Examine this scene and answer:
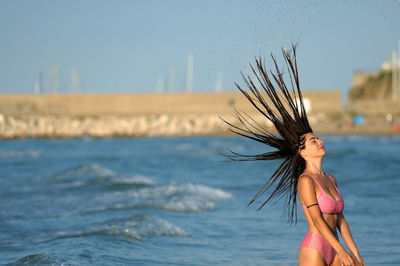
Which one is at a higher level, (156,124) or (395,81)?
(395,81)

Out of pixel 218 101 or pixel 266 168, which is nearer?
pixel 266 168

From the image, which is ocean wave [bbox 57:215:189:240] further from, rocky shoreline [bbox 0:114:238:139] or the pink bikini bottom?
rocky shoreline [bbox 0:114:238:139]

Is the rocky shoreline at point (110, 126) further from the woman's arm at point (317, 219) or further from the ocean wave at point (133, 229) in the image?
the woman's arm at point (317, 219)

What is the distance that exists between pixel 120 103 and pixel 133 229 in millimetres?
51030

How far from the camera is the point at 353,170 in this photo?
70.7ft

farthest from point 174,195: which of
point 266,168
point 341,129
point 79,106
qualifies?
point 79,106

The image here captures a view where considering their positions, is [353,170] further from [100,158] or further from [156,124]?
[156,124]

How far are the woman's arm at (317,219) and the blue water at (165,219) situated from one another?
6.27 ft

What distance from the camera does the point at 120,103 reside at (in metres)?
60.5

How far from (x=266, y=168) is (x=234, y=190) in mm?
6414

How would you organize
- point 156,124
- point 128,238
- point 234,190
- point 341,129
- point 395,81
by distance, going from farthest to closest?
point 395,81 → point 156,124 → point 341,129 → point 234,190 → point 128,238

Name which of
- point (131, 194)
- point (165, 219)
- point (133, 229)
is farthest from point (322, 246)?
point (131, 194)

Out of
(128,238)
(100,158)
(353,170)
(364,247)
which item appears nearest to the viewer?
(364,247)

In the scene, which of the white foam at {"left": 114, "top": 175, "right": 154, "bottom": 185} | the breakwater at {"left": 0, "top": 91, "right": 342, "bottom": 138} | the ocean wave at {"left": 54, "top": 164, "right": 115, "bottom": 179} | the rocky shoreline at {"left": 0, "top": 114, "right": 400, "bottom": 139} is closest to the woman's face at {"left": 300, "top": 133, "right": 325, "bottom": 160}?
the white foam at {"left": 114, "top": 175, "right": 154, "bottom": 185}
